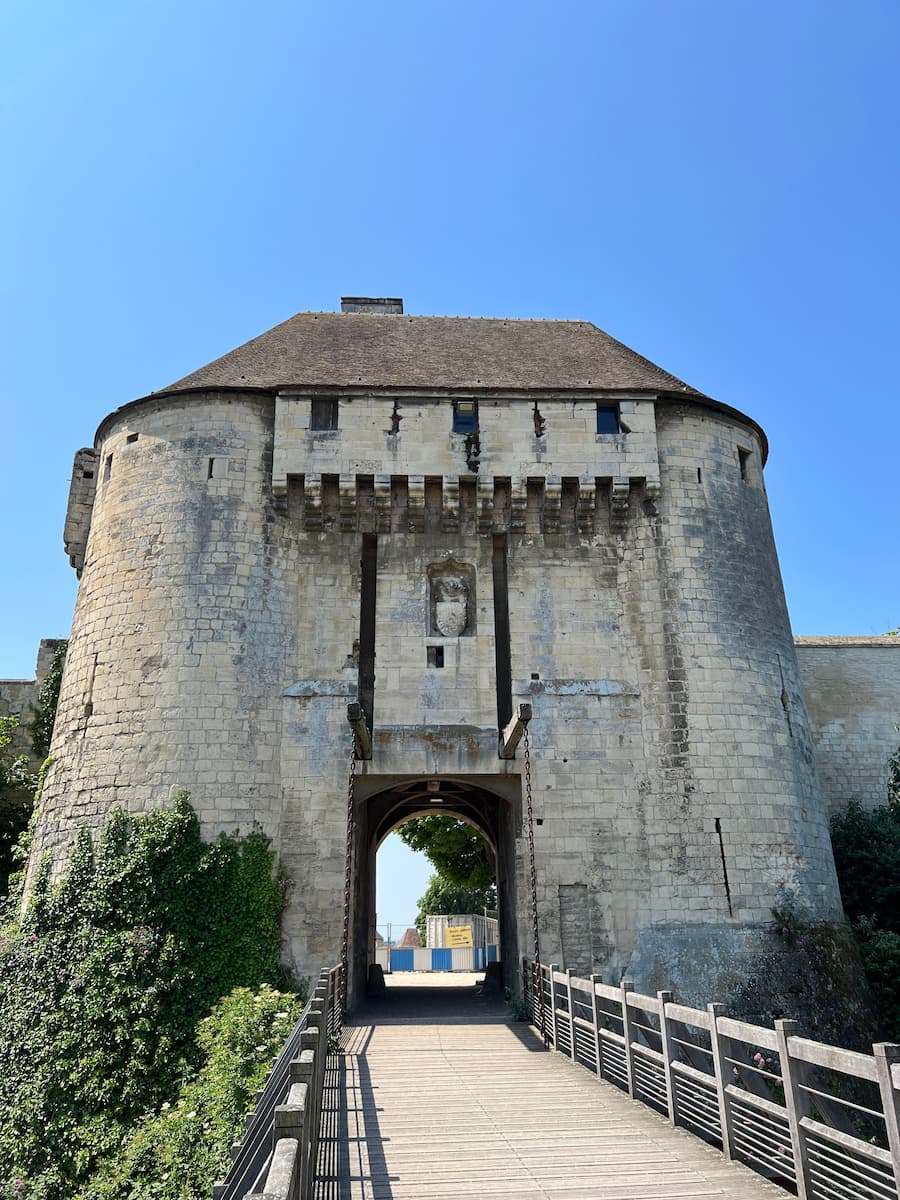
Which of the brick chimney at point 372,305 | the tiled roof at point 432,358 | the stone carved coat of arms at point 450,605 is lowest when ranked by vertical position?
the stone carved coat of arms at point 450,605

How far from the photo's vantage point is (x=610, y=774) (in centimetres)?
1552

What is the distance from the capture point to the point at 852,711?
68.8 feet

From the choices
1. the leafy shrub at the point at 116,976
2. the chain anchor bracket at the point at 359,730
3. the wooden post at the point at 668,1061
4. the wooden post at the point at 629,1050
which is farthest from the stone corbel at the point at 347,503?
the wooden post at the point at 668,1061

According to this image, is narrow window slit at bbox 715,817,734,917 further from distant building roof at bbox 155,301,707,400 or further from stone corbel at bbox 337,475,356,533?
stone corbel at bbox 337,475,356,533

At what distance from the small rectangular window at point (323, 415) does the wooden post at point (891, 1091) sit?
14595 mm

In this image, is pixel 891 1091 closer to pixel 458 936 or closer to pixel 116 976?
pixel 116 976

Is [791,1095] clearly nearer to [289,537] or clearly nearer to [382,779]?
[382,779]

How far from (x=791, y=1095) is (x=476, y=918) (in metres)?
34.3

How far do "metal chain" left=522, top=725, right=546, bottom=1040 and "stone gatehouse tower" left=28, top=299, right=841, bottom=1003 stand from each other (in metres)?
0.39

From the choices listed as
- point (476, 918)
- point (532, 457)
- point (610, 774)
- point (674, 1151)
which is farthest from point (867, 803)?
point (476, 918)

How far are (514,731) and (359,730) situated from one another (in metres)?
2.47

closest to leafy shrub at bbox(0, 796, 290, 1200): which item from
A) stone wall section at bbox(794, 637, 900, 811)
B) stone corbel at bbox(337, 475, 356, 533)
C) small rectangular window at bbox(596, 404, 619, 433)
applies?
stone corbel at bbox(337, 475, 356, 533)

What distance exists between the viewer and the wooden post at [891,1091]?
168 inches

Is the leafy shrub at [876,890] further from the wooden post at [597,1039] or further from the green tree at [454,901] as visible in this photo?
the green tree at [454,901]
